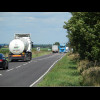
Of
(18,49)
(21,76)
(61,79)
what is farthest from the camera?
(18,49)

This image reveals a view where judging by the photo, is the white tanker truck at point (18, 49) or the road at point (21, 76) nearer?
the road at point (21, 76)

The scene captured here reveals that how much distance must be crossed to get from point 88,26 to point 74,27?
1484 millimetres

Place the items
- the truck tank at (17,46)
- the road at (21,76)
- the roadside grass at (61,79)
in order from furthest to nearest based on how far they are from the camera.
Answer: the truck tank at (17,46)
the road at (21,76)
the roadside grass at (61,79)

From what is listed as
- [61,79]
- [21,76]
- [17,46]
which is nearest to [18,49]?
[17,46]

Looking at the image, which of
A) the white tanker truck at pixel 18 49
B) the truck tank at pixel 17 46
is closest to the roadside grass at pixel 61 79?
the truck tank at pixel 17 46

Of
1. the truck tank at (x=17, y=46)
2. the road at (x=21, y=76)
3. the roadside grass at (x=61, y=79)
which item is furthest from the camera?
the truck tank at (x=17, y=46)

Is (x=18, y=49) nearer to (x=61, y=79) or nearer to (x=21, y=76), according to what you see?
(x=21, y=76)

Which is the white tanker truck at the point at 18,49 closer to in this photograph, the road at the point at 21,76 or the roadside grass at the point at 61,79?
the road at the point at 21,76

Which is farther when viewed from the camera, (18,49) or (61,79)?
(18,49)

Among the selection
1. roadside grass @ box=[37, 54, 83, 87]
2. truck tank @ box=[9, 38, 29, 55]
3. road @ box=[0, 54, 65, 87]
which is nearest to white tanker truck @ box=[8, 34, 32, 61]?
truck tank @ box=[9, 38, 29, 55]

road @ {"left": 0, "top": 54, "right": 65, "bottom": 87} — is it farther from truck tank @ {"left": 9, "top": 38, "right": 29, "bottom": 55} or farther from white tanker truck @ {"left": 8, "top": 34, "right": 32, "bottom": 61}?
white tanker truck @ {"left": 8, "top": 34, "right": 32, "bottom": 61}
